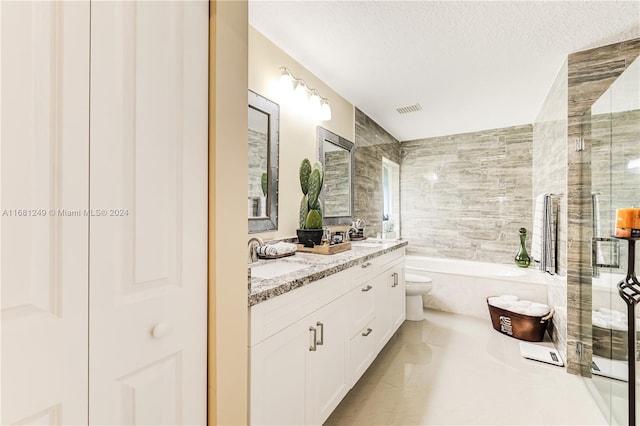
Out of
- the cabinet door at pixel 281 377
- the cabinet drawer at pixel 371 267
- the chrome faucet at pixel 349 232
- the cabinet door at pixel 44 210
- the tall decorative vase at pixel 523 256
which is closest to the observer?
the cabinet door at pixel 44 210

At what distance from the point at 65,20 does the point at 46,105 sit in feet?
0.57

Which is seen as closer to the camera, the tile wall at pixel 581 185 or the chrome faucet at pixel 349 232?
the tile wall at pixel 581 185

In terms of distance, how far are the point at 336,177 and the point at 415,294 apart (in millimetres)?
1585

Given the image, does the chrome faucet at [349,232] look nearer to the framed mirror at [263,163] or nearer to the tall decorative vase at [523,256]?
the framed mirror at [263,163]

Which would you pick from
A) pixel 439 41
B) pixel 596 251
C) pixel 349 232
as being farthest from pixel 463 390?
pixel 439 41

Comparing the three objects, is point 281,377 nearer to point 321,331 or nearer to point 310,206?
point 321,331

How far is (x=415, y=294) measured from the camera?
10.9 ft

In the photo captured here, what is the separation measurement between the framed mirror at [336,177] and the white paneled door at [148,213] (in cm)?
183

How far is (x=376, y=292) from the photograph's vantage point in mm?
2193

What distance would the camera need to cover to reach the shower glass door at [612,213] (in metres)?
1.63

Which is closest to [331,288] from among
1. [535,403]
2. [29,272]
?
[29,272]

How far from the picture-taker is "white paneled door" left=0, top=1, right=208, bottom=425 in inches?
21.3

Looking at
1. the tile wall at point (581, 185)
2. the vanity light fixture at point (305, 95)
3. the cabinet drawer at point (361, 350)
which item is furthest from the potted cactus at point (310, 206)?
the tile wall at point (581, 185)

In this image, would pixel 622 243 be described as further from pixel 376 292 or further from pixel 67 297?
pixel 67 297
